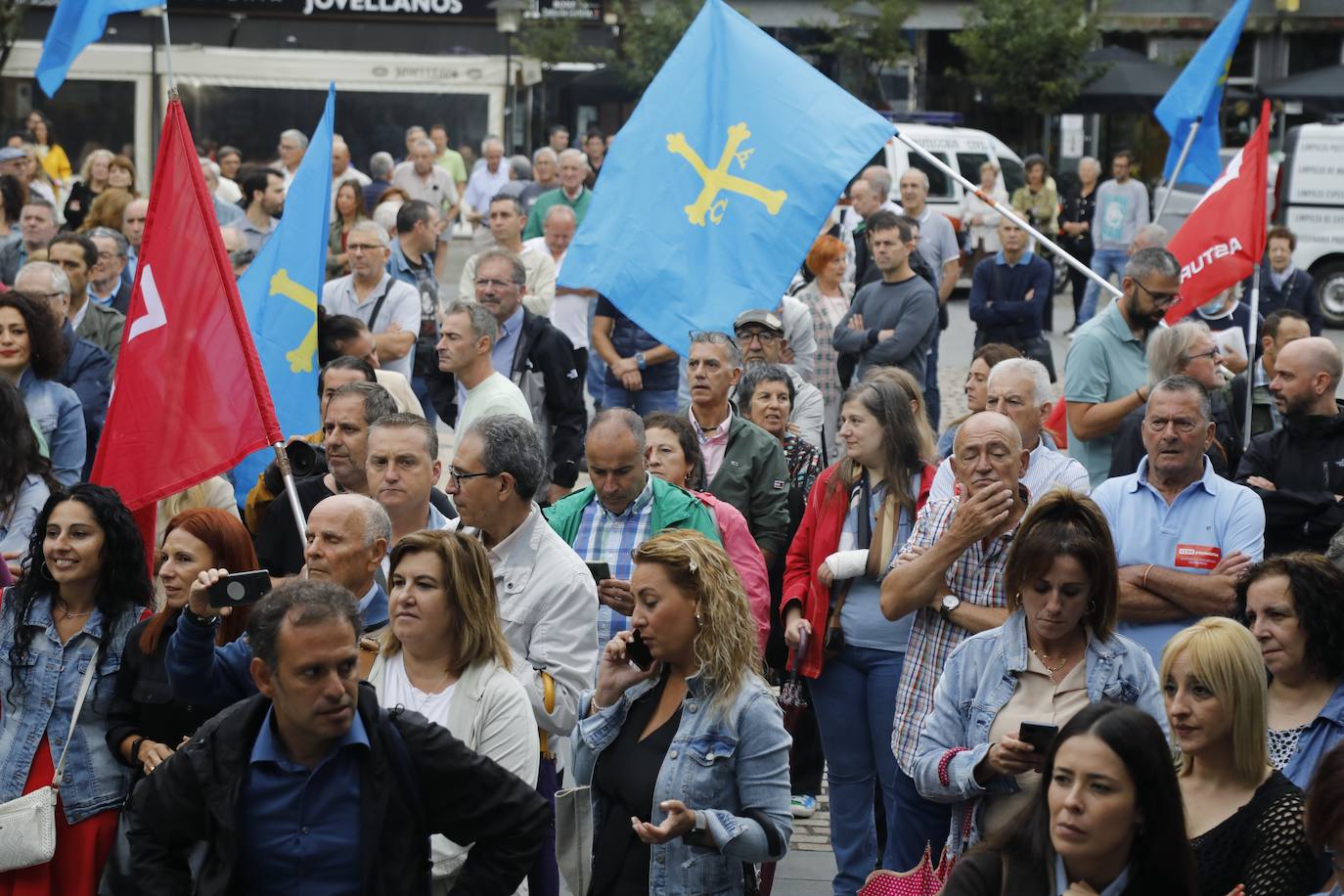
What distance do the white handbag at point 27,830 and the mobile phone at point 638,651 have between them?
1718 millimetres

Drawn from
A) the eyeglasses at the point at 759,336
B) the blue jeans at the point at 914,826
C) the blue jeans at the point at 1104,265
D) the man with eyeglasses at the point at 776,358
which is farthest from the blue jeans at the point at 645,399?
the blue jeans at the point at 1104,265

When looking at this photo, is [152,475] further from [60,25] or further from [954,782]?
[60,25]

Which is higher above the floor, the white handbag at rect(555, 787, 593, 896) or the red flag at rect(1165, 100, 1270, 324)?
the red flag at rect(1165, 100, 1270, 324)

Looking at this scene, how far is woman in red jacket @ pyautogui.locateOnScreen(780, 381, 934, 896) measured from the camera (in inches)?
238

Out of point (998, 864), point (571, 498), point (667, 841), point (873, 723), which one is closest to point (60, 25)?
point (571, 498)

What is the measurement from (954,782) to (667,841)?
767 millimetres

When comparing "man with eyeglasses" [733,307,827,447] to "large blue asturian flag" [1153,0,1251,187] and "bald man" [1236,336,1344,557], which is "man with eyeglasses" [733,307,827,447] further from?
"large blue asturian flag" [1153,0,1251,187]

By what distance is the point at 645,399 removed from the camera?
10.7m

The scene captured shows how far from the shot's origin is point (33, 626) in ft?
17.0

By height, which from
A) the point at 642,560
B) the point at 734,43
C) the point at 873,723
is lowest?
the point at 873,723

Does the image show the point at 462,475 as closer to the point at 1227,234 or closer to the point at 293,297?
the point at 293,297

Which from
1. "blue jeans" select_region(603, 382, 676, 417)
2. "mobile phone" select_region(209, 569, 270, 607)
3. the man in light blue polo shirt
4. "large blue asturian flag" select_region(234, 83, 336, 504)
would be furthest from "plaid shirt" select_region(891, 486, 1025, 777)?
"blue jeans" select_region(603, 382, 676, 417)

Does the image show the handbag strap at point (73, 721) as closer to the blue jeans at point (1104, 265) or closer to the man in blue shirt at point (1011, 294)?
the man in blue shirt at point (1011, 294)

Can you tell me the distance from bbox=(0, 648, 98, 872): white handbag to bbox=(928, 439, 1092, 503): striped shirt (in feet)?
9.35
